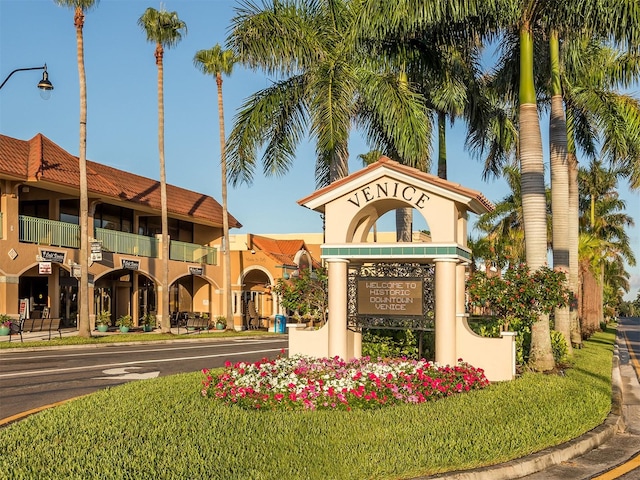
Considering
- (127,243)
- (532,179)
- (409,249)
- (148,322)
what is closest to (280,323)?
(148,322)

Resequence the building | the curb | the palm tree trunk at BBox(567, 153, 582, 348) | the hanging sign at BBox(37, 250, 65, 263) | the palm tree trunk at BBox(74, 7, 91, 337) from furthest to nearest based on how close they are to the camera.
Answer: the hanging sign at BBox(37, 250, 65, 263) → the building → the palm tree trunk at BBox(74, 7, 91, 337) → the palm tree trunk at BBox(567, 153, 582, 348) → the curb

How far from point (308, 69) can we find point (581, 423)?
1315 centimetres

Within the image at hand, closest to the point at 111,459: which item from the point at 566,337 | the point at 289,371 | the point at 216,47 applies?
the point at 289,371

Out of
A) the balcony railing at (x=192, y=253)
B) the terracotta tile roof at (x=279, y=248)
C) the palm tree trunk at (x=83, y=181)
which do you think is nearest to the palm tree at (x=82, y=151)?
the palm tree trunk at (x=83, y=181)

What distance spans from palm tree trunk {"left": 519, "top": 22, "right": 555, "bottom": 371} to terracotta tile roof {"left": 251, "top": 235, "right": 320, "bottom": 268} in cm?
Answer: 3034

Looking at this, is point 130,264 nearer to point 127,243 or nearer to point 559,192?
point 127,243

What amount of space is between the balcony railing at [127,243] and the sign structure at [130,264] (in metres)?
0.49

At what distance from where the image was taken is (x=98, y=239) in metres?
35.7

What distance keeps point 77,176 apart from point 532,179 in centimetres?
2370

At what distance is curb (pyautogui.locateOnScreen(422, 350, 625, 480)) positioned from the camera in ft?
24.5

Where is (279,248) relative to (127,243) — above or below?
above

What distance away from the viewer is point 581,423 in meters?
9.99

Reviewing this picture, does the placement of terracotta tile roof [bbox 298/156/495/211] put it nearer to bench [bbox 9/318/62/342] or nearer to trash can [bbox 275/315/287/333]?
bench [bbox 9/318/62/342]

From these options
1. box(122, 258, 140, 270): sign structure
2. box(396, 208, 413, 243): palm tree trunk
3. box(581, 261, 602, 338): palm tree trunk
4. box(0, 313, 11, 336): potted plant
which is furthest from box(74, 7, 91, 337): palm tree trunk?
box(581, 261, 602, 338): palm tree trunk
